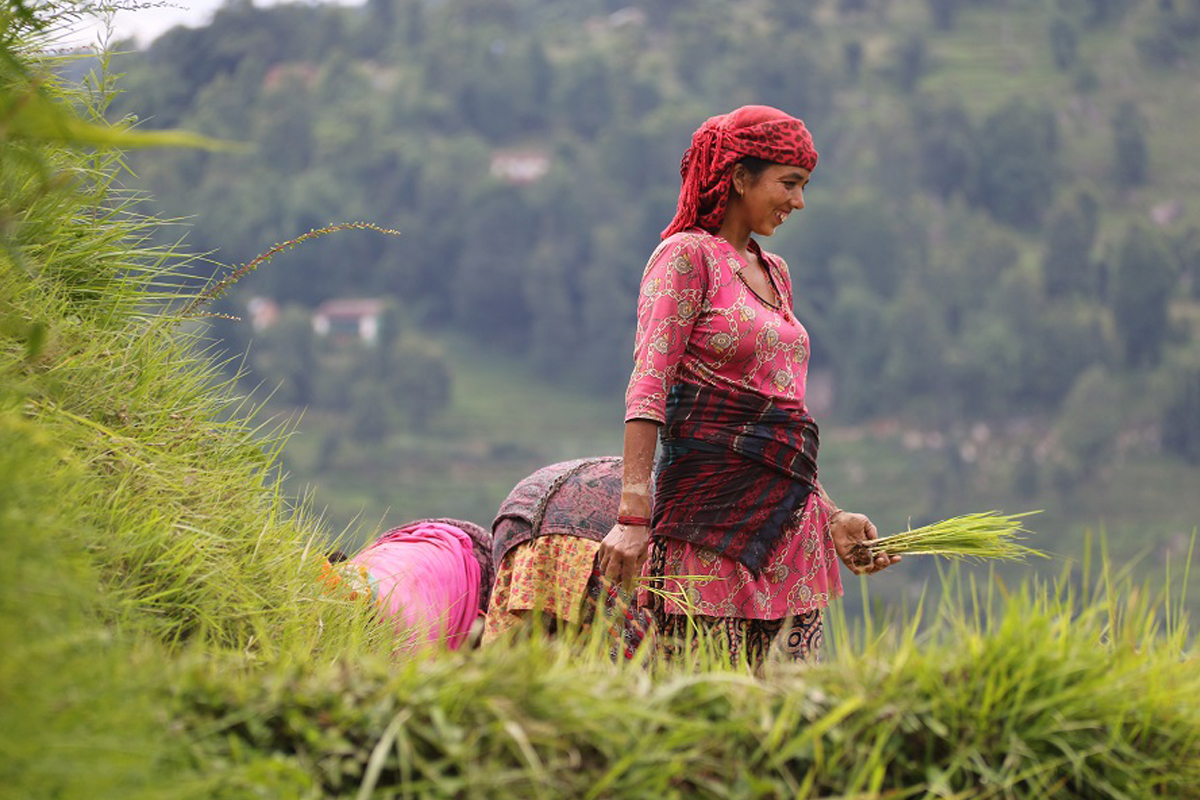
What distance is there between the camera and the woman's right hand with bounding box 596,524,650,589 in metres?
3.31

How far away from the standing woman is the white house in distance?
89.3 metres

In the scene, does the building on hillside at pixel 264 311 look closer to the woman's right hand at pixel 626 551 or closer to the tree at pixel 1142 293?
the tree at pixel 1142 293

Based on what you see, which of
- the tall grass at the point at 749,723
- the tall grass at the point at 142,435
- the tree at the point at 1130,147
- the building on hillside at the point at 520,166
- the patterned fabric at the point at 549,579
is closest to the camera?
the tall grass at the point at 749,723

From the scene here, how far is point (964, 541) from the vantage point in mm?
3578

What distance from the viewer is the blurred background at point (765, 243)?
82.1m

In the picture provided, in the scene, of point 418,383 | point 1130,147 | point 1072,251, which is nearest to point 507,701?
point 418,383

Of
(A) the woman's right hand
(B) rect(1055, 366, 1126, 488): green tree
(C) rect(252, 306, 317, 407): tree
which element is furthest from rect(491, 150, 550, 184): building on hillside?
(A) the woman's right hand

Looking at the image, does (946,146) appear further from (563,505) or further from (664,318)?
(664,318)

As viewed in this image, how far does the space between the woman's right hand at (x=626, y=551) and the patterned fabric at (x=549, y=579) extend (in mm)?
875

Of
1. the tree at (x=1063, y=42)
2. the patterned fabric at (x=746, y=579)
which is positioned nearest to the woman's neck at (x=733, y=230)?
the patterned fabric at (x=746, y=579)

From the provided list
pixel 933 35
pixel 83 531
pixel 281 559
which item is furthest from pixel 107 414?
pixel 933 35

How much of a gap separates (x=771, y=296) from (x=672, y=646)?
2.59 ft

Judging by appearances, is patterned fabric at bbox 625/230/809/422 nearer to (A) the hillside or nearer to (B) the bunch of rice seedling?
(B) the bunch of rice seedling

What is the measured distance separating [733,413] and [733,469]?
12 centimetres
